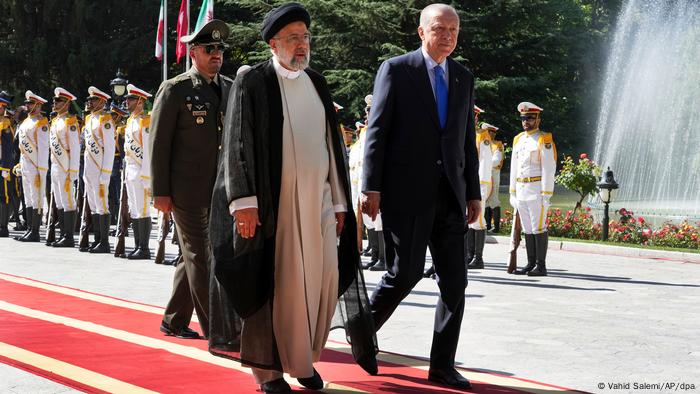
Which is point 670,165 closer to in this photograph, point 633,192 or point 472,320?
point 633,192

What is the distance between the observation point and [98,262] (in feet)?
42.1

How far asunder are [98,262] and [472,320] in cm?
582

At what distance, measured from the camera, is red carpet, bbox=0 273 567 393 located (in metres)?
5.86

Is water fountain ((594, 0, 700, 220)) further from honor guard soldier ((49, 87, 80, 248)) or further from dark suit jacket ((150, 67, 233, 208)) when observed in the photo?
dark suit jacket ((150, 67, 233, 208))

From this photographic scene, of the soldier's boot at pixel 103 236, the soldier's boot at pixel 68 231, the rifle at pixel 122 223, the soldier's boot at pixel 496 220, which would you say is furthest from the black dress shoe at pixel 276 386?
the soldier's boot at pixel 496 220

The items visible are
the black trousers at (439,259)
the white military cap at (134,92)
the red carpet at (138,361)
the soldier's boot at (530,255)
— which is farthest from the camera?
the white military cap at (134,92)

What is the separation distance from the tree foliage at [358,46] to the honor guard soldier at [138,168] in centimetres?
1635

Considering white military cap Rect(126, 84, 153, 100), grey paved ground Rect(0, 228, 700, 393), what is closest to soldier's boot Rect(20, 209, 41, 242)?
grey paved ground Rect(0, 228, 700, 393)

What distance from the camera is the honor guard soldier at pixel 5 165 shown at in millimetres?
16844

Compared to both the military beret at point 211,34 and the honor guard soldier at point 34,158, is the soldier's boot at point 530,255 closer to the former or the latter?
the military beret at point 211,34

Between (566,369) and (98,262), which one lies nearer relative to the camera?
(566,369)

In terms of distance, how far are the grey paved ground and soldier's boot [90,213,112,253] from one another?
43 cm

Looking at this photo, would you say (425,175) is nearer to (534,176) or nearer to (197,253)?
(197,253)

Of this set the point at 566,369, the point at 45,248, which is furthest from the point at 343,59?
the point at 566,369
